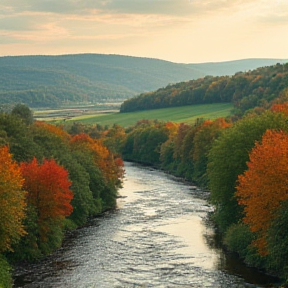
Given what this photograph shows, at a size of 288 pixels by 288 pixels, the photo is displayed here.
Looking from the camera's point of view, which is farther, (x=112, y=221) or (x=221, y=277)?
(x=112, y=221)

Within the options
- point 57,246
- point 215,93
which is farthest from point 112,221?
point 215,93

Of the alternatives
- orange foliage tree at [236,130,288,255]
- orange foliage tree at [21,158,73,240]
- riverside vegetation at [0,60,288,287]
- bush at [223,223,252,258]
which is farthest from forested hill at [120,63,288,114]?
orange foliage tree at [21,158,73,240]

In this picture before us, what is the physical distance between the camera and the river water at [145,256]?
49719 mm

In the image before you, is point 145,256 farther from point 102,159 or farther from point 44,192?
point 102,159

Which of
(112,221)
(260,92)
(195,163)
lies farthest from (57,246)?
(260,92)

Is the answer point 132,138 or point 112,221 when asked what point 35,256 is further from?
point 132,138

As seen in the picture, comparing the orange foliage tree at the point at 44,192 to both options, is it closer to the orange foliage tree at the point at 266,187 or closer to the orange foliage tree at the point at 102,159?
the orange foliage tree at the point at 266,187

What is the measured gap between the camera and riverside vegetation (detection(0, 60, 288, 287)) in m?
51.2

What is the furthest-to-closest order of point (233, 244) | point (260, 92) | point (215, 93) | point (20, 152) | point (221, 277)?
point (215, 93) → point (260, 92) → point (20, 152) → point (233, 244) → point (221, 277)

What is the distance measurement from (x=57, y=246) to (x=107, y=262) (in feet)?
27.3

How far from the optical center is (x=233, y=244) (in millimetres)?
59281

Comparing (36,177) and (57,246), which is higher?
(36,177)

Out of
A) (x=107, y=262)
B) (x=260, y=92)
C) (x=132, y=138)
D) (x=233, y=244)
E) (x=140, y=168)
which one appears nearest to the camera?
(x=107, y=262)

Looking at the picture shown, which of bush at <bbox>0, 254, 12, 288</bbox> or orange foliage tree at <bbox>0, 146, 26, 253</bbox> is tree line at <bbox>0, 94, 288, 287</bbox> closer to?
orange foliage tree at <bbox>0, 146, 26, 253</bbox>
